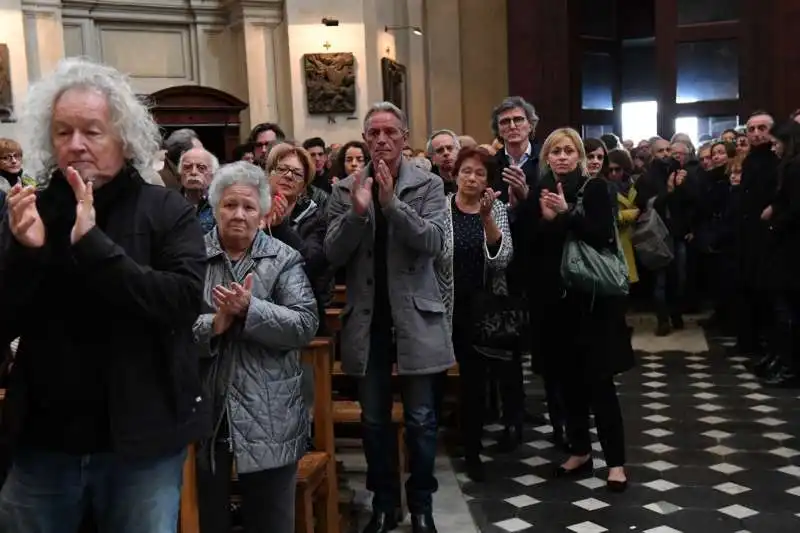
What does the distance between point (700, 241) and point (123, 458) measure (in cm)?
725

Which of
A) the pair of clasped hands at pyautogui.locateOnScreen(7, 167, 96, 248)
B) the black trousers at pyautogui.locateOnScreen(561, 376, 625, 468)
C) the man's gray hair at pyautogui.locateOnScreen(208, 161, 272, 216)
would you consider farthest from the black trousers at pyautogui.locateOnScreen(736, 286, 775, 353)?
the pair of clasped hands at pyautogui.locateOnScreen(7, 167, 96, 248)

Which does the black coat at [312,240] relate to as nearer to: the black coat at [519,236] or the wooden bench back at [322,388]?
the wooden bench back at [322,388]

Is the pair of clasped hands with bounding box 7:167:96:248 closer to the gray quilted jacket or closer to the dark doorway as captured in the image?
the gray quilted jacket

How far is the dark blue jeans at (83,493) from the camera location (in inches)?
77.6

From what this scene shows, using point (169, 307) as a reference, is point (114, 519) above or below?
below

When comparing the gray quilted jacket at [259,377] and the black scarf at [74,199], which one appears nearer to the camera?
the black scarf at [74,199]

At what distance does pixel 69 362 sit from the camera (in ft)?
6.29

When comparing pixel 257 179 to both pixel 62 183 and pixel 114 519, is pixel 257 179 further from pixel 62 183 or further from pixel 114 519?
pixel 114 519

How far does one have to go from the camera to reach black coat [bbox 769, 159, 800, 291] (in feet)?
19.8

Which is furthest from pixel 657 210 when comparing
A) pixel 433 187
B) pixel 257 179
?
pixel 257 179

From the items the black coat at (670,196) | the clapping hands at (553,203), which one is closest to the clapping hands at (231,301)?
the clapping hands at (553,203)

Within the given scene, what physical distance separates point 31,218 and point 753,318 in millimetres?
6481

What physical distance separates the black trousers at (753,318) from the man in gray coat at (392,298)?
4076 mm

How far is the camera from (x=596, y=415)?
4.38 metres
